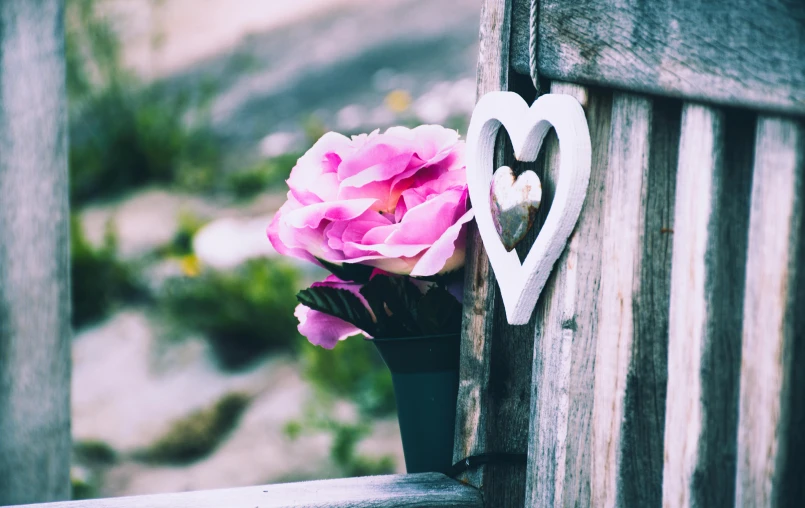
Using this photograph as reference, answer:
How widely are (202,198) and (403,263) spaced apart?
4.02m

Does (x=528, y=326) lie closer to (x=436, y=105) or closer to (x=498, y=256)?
(x=498, y=256)

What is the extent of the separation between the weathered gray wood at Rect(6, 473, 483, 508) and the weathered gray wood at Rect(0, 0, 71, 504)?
3.29ft

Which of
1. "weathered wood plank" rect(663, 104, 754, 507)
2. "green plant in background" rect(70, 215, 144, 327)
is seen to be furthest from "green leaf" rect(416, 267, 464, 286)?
"green plant in background" rect(70, 215, 144, 327)

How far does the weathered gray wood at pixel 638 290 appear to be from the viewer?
701mm

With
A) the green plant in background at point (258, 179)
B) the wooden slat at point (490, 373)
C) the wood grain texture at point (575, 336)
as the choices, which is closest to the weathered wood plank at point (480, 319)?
the wooden slat at point (490, 373)

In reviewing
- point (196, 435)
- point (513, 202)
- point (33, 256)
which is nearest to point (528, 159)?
point (513, 202)

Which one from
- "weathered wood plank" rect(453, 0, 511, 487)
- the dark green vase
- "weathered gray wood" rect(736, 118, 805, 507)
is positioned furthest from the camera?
the dark green vase

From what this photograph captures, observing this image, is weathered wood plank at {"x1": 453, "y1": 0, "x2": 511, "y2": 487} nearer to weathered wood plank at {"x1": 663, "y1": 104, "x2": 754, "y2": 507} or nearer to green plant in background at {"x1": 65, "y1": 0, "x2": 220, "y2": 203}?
weathered wood plank at {"x1": 663, "y1": 104, "x2": 754, "y2": 507}

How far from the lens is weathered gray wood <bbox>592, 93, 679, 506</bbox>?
0.70 metres

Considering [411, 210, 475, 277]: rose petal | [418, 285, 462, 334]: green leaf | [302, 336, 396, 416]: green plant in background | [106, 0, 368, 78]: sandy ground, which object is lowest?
[302, 336, 396, 416]: green plant in background

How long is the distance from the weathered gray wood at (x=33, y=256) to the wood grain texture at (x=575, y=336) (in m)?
1.38

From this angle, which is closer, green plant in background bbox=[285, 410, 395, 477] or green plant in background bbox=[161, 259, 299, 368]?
green plant in background bbox=[285, 410, 395, 477]

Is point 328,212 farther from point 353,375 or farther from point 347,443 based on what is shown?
point 353,375

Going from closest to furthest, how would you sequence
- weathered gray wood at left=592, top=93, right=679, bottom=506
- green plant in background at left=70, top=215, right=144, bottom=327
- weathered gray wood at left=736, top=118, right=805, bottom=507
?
weathered gray wood at left=736, top=118, right=805, bottom=507 < weathered gray wood at left=592, top=93, right=679, bottom=506 < green plant in background at left=70, top=215, right=144, bottom=327
